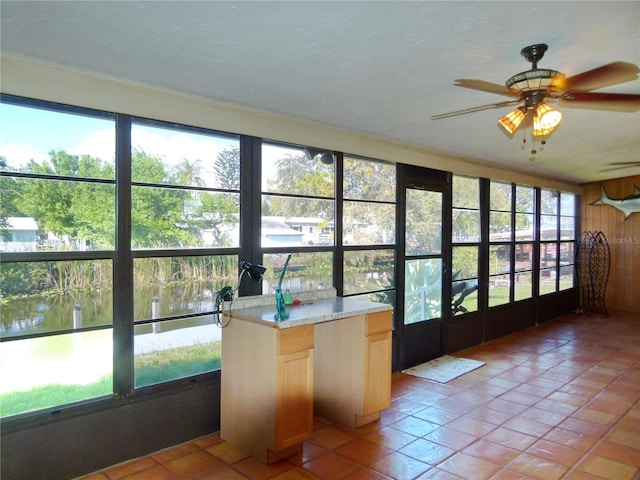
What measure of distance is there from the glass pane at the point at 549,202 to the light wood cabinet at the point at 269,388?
5.56m

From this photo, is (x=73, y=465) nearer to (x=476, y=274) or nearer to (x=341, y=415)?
(x=341, y=415)

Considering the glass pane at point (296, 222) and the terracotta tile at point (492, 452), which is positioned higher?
the glass pane at point (296, 222)

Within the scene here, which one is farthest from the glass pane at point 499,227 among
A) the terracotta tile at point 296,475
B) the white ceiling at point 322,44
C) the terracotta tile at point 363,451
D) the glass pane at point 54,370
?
the glass pane at point 54,370

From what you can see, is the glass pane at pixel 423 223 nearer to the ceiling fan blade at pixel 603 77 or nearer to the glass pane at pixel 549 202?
the ceiling fan blade at pixel 603 77

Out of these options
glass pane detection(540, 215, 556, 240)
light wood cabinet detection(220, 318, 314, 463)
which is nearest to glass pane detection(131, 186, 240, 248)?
light wood cabinet detection(220, 318, 314, 463)

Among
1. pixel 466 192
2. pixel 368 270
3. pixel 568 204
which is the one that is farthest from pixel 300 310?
pixel 568 204

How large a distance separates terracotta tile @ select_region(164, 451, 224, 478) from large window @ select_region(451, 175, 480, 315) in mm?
3334

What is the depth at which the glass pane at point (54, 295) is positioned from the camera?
2.27m

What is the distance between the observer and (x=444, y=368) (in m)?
4.42

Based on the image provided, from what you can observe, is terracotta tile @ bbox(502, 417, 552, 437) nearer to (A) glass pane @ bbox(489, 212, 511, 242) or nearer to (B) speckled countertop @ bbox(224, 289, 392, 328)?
(B) speckled countertop @ bbox(224, 289, 392, 328)

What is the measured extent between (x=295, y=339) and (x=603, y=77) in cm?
202

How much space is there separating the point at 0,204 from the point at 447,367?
3.96m

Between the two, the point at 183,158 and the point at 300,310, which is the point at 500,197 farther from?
the point at 183,158

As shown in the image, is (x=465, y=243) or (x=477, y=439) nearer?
(x=477, y=439)
